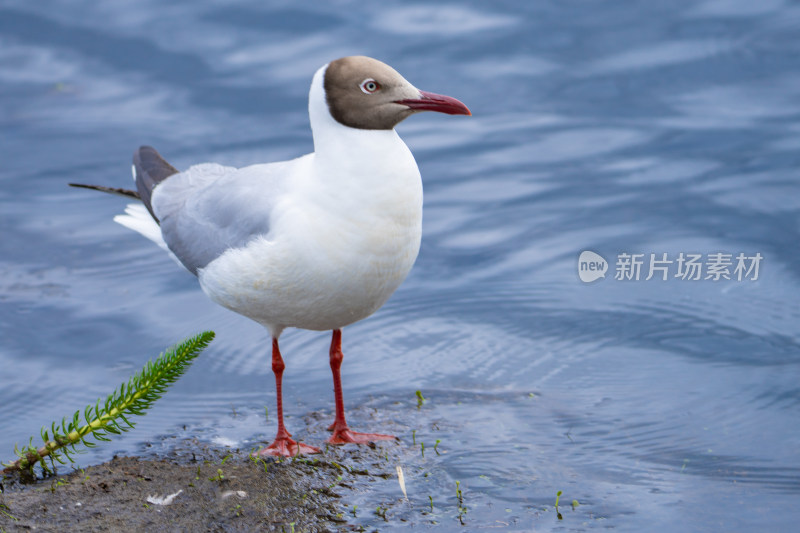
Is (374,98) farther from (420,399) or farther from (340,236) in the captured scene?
(420,399)

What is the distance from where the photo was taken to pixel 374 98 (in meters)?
5.00

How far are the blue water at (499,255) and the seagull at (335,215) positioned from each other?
3.12 feet

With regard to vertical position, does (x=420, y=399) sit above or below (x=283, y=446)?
above

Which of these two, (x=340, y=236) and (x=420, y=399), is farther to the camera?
(x=420, y=399)

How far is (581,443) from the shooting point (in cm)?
595

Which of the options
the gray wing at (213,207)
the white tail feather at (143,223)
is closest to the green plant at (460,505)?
the gray wing at (213,207)

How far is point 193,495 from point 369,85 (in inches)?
82.1

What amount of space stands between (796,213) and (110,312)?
5.63 meters

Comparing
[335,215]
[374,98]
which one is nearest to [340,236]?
[335,215]

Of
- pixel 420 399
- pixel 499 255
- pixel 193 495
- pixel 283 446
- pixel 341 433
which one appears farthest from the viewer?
pixel 499 255

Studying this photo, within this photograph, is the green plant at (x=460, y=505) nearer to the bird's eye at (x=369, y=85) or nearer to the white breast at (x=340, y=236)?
the white breast at (x=340, y=236)

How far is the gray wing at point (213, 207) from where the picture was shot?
17.7 ft

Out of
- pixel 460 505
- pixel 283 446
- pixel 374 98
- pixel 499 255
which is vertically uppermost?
pixel 374 98

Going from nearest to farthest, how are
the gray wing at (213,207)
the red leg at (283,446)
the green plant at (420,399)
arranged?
the gray wing at (213,207)
the red leg at (283,446)
the green plant at (420,399)
